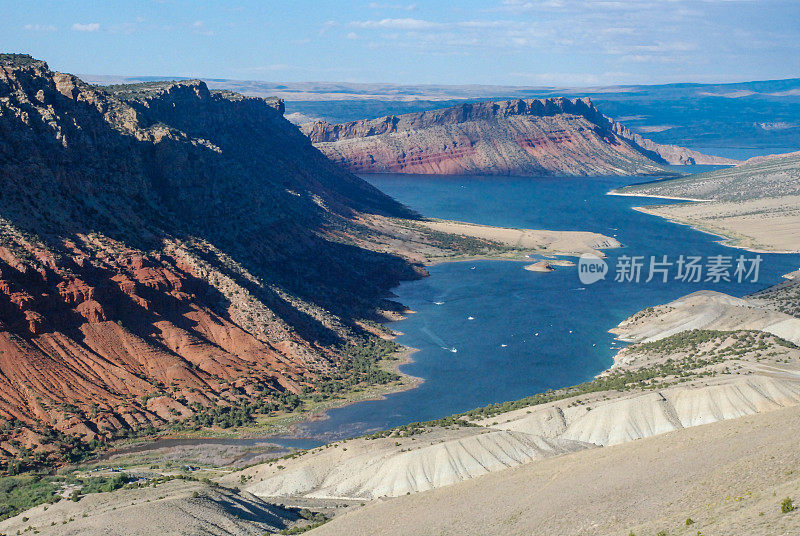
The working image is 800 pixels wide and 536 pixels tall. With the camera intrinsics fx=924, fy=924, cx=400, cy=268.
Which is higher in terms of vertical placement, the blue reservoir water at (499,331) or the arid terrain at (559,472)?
the arid terrain at (559,472)

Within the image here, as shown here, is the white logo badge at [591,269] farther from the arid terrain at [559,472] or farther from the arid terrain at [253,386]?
the arid terrain at [559,472]

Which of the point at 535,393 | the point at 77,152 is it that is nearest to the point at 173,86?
the point at 77,152

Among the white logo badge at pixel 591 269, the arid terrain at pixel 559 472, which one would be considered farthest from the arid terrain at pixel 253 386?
the white logo badge at pixel 591 269

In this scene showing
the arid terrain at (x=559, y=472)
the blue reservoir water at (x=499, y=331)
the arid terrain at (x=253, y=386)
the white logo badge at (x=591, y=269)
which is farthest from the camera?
the white logo badge at (x=591, y=269)

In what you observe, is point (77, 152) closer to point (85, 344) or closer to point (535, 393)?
point (85, 344)

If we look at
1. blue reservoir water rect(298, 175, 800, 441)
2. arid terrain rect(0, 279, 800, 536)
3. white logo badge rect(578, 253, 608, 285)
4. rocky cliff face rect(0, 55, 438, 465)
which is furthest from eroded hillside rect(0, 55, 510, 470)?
white logo badge rect(578, 253, 608, 285)

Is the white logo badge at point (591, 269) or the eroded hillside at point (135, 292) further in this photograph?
the white logo badge at point (591, 269)

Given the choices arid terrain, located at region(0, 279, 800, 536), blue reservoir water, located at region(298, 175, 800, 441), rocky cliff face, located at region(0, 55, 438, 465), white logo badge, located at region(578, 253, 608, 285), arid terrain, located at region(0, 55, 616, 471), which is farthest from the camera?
white logo badge, located at region(578, 253, 608, 285)

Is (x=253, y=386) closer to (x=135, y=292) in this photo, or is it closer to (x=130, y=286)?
(x=135, y=292)

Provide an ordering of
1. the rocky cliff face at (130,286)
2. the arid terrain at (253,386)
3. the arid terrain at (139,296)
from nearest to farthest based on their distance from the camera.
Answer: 1. the arid terrain at (253,386)
2. the arid terrain at (139,296)
3. the rocky cliff face at (130,286)

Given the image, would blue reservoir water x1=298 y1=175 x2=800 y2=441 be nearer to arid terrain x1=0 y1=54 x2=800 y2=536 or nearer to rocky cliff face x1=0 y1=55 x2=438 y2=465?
arid terrain x1=0 y1=54 x2=800 y2=536
